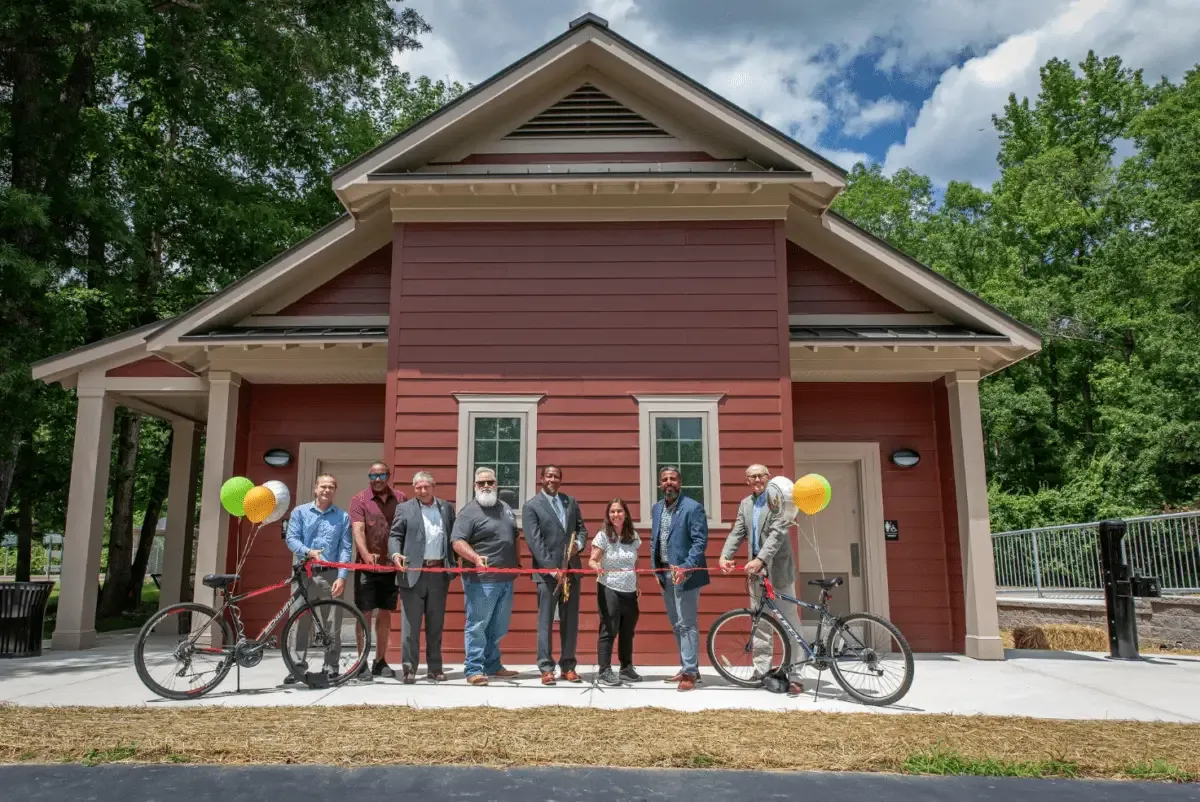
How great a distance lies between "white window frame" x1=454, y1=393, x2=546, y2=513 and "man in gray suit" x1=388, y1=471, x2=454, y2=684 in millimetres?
1383

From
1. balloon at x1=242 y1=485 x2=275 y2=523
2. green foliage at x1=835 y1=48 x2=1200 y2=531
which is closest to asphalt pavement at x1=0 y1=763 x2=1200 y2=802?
balloon at x1=242 y1=485 x2=275 y2=523

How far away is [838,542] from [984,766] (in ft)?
19.0

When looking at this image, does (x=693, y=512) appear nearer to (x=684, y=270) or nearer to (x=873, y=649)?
(x=873, y=649)

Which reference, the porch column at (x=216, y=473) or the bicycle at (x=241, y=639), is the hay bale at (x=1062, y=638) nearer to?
the bicycle at (x=241, y=639)

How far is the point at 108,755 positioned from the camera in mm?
4465

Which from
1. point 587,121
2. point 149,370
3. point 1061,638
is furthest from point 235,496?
point 1061,638

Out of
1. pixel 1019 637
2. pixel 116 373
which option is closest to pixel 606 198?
pixel 116 373

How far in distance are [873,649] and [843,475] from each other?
428 centimetres

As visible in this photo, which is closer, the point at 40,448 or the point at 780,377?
the point at 780,377

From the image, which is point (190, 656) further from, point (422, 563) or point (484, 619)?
point (484, 619)

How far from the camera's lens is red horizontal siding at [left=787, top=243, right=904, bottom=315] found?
9758 millimetres

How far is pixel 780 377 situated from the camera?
8539 mm

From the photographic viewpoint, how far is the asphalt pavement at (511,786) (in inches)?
153

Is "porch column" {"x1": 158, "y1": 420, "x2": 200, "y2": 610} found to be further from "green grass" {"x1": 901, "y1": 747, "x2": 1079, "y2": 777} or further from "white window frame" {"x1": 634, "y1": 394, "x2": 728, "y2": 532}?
"green grass" {"x1": 901, "y1": 747, "x2": 1079, "y2": 777}
